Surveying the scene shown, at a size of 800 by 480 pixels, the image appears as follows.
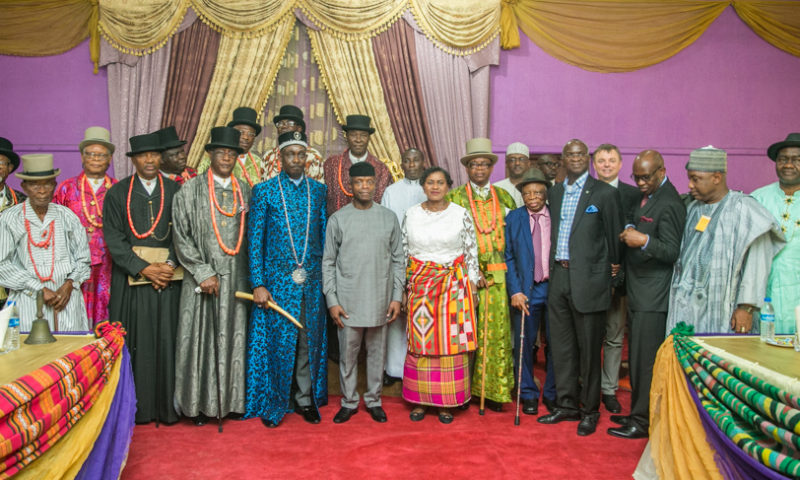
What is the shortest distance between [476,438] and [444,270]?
1.10m

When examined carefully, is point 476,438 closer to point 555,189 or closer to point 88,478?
point 555,189

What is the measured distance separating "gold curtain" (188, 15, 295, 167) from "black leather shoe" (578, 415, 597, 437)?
14.6 feet

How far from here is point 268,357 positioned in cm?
411

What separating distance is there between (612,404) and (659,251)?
1.33m

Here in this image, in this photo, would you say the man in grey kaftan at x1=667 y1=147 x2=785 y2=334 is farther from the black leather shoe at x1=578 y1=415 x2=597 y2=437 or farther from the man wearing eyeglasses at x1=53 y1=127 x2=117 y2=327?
the man wearing eyeglasses at x1=53 y1=127 x2=117 y2=327

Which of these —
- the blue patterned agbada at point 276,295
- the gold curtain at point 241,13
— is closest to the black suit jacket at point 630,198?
the blue patterned agbada at point 276,295

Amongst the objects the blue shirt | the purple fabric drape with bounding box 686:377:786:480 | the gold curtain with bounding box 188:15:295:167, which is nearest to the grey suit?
the blue shirt

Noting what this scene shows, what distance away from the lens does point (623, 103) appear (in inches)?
268

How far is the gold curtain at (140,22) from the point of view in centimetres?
619

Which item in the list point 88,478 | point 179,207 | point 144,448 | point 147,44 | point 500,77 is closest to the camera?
point 88,478

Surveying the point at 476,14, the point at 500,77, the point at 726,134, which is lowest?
the point at 726,134

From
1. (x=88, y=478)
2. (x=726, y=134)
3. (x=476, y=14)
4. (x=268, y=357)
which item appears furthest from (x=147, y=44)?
(x=726, y=134)

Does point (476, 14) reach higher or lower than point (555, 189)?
higher

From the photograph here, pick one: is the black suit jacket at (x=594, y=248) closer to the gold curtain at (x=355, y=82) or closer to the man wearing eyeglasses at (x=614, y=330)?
the man wearing eyeglasses at (x=614, y=330)
